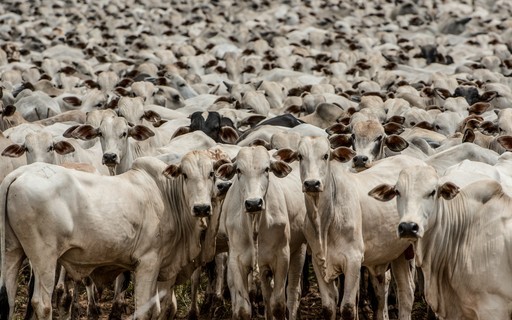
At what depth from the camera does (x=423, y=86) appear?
65.9 ft

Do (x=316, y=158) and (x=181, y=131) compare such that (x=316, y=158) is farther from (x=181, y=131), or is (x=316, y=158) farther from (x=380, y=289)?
(x=181, y=131)

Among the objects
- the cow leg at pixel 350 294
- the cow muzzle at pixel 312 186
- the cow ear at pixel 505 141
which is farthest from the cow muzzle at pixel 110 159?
the cow ear at pixel 505 141

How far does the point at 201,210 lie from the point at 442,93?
9693 millimetres

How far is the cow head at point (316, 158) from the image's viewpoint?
9.09 meters

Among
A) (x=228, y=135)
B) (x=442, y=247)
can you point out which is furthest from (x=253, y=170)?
(x=228, y=135)

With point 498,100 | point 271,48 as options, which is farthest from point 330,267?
point 271,48

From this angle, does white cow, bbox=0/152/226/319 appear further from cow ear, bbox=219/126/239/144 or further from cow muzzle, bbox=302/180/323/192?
cow ear, bbox=219/126/239/144

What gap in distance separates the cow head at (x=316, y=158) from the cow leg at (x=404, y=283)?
4.30 ft

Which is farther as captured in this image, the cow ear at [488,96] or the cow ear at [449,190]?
the cow ear at [488,96]

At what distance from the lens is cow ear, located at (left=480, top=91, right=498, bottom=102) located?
1733cm

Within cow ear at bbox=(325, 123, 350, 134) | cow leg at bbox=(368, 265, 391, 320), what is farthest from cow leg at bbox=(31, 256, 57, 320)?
cow ear at bbox=(325, 123, 350, 134)

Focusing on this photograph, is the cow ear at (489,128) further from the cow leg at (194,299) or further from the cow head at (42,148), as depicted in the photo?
the cow head at (42,148)

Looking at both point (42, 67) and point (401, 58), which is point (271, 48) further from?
point (42, 67)

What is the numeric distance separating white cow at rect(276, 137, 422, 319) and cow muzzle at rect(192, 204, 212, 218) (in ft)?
2.49
